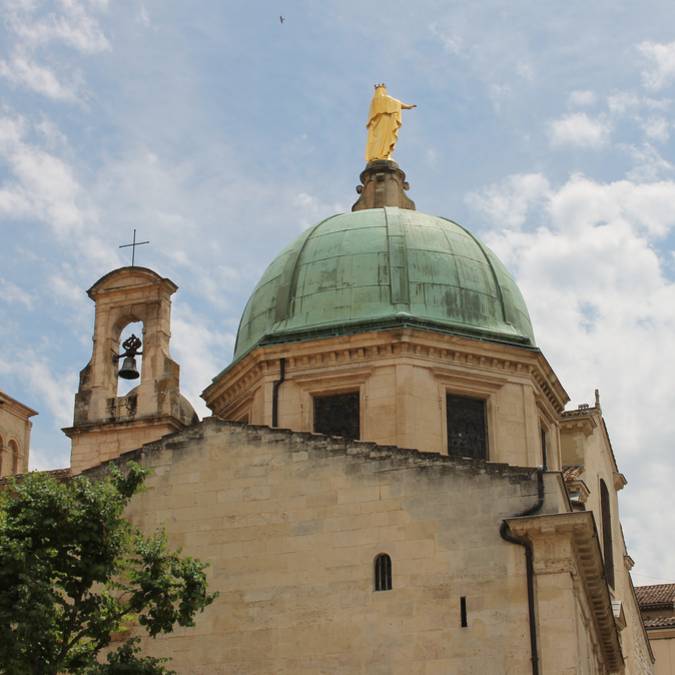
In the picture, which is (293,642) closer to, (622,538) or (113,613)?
(113,613)

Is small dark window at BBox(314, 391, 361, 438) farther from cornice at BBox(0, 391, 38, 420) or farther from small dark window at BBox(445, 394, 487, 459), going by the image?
cornice at BBox(0, 391, 38, 420)

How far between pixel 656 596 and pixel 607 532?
14.0m

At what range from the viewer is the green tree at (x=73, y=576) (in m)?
24.1

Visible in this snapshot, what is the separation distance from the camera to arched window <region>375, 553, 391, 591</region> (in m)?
29.6

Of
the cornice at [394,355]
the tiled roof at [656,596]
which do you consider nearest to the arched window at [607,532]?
the cornice at [394,355]

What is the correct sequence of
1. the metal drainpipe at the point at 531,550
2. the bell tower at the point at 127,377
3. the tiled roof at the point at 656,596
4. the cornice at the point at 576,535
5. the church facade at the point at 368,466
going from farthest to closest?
the tiled roof at the point at 656,596 → the bell tower at the point at 127,377 → the church facade at the point at 368,466 → the cornice at the point at 576,535 → the metal drainpipe at the point at 531,550

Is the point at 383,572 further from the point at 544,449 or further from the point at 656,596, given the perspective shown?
the point at 656,596

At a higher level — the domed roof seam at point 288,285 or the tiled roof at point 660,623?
the domed roof seam at point 288,285

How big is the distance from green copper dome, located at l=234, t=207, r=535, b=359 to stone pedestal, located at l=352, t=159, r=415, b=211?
6.91 ft

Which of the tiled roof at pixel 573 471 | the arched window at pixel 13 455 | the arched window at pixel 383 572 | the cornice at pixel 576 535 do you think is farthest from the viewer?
the arched window at pixel 13 455

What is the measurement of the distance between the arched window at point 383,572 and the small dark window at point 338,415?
348 inches

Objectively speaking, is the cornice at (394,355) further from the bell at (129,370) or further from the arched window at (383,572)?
the arched window at (383,572)

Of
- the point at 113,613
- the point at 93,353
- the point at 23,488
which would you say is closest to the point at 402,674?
the point at 113,613

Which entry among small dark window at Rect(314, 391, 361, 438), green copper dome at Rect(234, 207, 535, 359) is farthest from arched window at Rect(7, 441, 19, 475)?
small dark window at Rect(314, 391, 361, 438)
